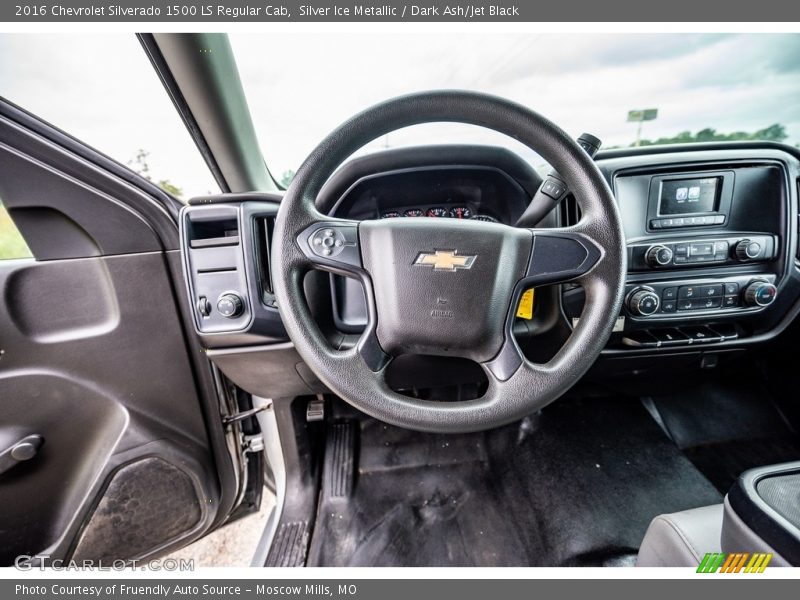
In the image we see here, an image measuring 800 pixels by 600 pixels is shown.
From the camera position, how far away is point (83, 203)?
3.01 ft

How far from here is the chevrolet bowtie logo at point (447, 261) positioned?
2.41 feet

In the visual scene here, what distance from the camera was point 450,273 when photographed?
2.41ft

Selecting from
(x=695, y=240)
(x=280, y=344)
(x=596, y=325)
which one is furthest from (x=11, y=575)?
(x=695, y=240)

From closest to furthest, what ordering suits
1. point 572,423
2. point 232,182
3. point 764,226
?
point 764,226
point 232,182
point 572,423

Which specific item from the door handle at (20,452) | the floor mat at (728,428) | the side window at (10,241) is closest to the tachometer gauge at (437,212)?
the side window at (10,241)

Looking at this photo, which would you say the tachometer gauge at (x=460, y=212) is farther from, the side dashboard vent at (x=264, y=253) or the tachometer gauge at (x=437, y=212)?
the side dashboard vent at (x=264, y=253)

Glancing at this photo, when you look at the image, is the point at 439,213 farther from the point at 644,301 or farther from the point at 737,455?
the point at 737,455

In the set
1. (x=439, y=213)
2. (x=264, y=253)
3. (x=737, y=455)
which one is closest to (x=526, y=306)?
(x=439, y=213)

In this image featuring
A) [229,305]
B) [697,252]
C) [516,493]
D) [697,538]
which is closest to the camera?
[697,538]

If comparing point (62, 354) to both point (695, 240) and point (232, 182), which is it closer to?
point (232, 182)

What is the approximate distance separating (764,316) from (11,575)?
2.22 meters

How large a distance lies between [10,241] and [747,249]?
6.45 feet

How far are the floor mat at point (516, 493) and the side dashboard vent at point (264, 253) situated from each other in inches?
31.7

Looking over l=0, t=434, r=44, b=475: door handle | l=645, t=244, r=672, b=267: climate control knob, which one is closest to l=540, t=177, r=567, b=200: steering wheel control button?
l=645, t=244, r=672, b=267: climate control knob
